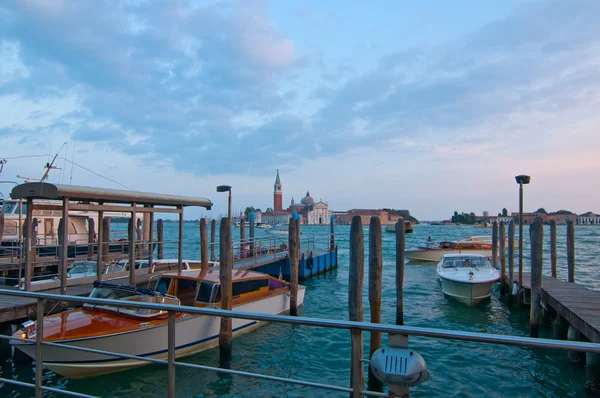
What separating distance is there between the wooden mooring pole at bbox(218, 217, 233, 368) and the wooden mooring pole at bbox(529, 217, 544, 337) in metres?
8.21

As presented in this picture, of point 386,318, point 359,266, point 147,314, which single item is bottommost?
point 386,318

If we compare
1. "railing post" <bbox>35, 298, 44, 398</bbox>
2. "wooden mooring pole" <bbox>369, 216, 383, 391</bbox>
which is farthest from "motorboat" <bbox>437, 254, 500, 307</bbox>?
"railing post" <bbox>35, 298, 44, 398</bbox>

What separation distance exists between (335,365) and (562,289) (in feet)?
25.0

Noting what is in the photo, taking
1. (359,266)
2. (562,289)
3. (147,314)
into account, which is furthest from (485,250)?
(147,314)

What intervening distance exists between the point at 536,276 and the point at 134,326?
1077cm

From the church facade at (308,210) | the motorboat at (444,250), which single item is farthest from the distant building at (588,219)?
the motorboat at (444,250)

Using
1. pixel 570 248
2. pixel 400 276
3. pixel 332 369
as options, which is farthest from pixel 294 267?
pixel 570 248

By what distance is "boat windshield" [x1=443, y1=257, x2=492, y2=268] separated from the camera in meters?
18.2

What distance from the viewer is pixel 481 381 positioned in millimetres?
8969

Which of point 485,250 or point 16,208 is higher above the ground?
point 16,208

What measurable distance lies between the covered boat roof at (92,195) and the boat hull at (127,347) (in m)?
3.33

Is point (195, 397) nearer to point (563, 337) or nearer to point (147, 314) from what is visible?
point (147, 314)

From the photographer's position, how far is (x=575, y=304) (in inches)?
402

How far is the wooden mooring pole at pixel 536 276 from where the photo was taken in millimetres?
11508
